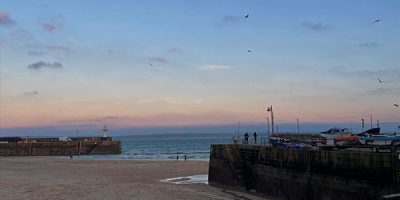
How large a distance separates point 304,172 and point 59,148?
269ft

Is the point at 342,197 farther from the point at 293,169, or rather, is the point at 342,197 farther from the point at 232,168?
the point at 232,168

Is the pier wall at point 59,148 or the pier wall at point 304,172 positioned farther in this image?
the pier wall at point 59,148

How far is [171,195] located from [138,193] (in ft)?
8.11

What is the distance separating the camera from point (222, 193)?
1287 inches

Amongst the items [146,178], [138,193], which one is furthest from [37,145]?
[138,193]

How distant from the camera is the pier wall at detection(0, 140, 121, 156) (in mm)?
95438

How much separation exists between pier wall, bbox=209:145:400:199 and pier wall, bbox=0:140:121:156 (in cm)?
6793

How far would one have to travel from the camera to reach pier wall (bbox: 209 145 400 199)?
2069cm

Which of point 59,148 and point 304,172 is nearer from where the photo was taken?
point 304,172

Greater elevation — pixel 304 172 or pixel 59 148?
pixel 304 172

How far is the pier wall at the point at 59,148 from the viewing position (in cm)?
9544

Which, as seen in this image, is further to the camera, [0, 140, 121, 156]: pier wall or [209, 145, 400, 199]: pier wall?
[0, 140, 121, 156]: pier wall

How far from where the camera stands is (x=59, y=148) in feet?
329

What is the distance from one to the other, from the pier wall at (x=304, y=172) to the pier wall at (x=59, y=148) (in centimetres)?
6793
